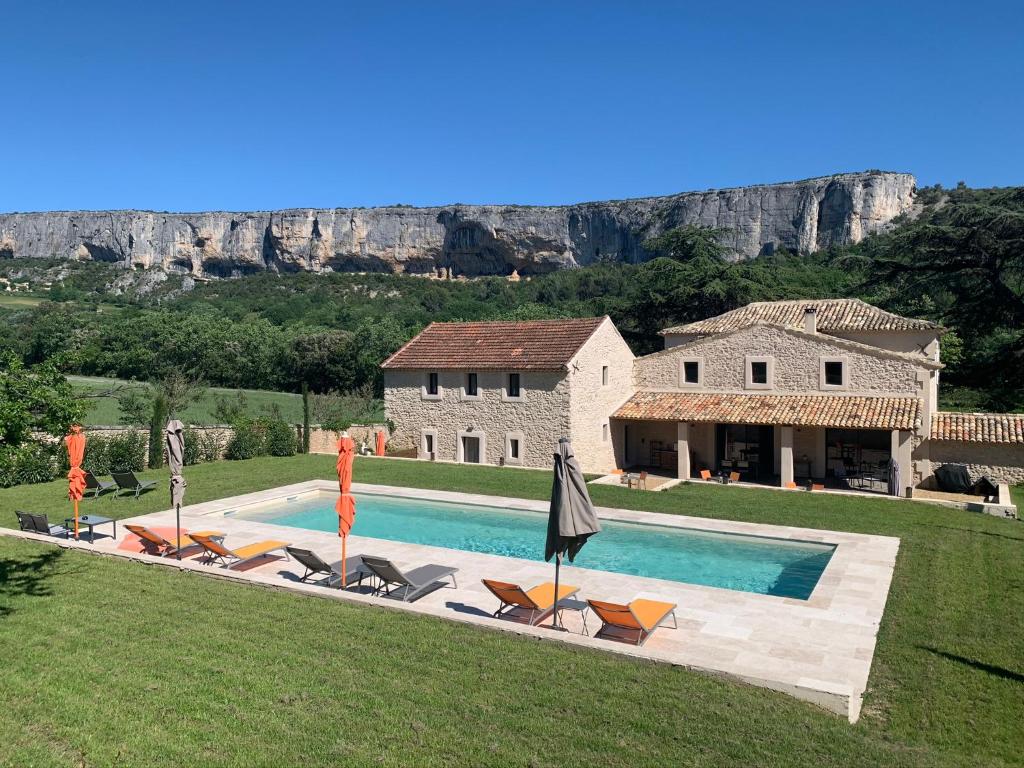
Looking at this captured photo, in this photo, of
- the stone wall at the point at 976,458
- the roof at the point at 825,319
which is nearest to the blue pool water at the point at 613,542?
the stone wall at the point at 976,458

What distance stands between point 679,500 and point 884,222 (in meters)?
80.9

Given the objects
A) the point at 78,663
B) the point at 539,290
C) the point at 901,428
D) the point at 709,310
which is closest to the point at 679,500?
the point at 901,428

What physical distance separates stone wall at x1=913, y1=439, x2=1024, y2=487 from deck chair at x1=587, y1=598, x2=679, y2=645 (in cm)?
1848

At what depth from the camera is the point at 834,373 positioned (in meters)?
25.7

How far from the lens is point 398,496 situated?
21969mm

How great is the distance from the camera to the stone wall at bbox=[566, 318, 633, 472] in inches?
1073

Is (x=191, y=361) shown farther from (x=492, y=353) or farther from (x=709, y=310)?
(x=709, y=310)

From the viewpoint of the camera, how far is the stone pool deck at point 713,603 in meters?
8.52

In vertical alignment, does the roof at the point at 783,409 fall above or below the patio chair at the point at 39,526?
above

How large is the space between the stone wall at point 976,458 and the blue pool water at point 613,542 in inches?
439

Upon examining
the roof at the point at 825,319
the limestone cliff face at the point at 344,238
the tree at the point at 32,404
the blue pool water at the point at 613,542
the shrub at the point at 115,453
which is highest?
the limestone cliff face at the point at 344,238

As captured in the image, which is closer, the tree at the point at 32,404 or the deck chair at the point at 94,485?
the tree at the point at 32,404

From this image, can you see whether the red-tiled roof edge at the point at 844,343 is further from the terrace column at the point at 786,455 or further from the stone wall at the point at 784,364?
the terrace column at the point at 786,455

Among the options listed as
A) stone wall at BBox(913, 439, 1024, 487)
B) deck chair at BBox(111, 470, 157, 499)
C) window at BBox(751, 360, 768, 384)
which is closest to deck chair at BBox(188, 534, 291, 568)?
deck chair at BBox(111, 470, 157, 499)
